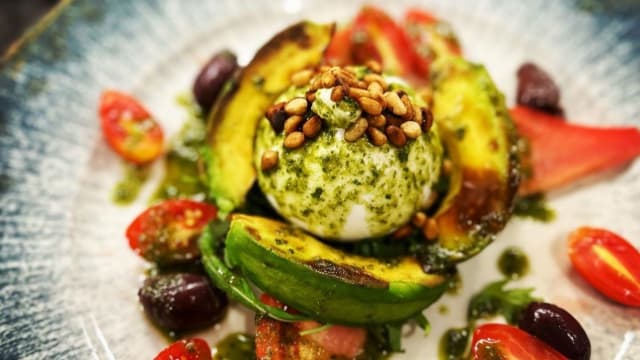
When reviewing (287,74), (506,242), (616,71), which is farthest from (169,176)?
(616,71)

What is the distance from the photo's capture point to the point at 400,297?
207 centimetres

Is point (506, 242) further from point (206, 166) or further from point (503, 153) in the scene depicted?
point (206, 166)

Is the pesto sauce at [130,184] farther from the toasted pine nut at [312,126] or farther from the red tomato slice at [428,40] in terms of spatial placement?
the red tomato slice at [428,40]

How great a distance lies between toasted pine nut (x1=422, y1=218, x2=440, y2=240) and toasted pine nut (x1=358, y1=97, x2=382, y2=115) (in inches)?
17.7

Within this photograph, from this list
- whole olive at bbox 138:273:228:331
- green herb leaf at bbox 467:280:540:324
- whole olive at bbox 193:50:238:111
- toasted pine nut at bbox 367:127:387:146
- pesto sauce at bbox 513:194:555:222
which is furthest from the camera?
whole olive at bbox 193:50:238:111

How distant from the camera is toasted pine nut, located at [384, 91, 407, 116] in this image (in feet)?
7.11

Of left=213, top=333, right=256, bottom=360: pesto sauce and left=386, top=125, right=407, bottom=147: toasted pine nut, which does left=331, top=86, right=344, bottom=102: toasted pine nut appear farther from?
left=213, top=333, right=256, bottom=360: pesto sauce

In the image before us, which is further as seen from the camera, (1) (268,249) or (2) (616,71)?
(2) (616,71)

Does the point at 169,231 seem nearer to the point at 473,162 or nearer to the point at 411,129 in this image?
the point at 411,129

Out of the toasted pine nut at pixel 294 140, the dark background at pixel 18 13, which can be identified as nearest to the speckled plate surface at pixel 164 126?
the toasted pine nut at pixel 294 140

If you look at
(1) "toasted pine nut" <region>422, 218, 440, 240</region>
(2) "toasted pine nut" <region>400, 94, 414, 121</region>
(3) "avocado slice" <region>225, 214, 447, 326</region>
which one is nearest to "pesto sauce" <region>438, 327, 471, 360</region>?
(3) "avocado slice" <region>225, 214, 447, 326</region>

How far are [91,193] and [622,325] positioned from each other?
6.67 ft

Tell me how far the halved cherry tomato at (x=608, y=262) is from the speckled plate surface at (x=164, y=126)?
63 mm

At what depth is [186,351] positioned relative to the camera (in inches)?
86.5
